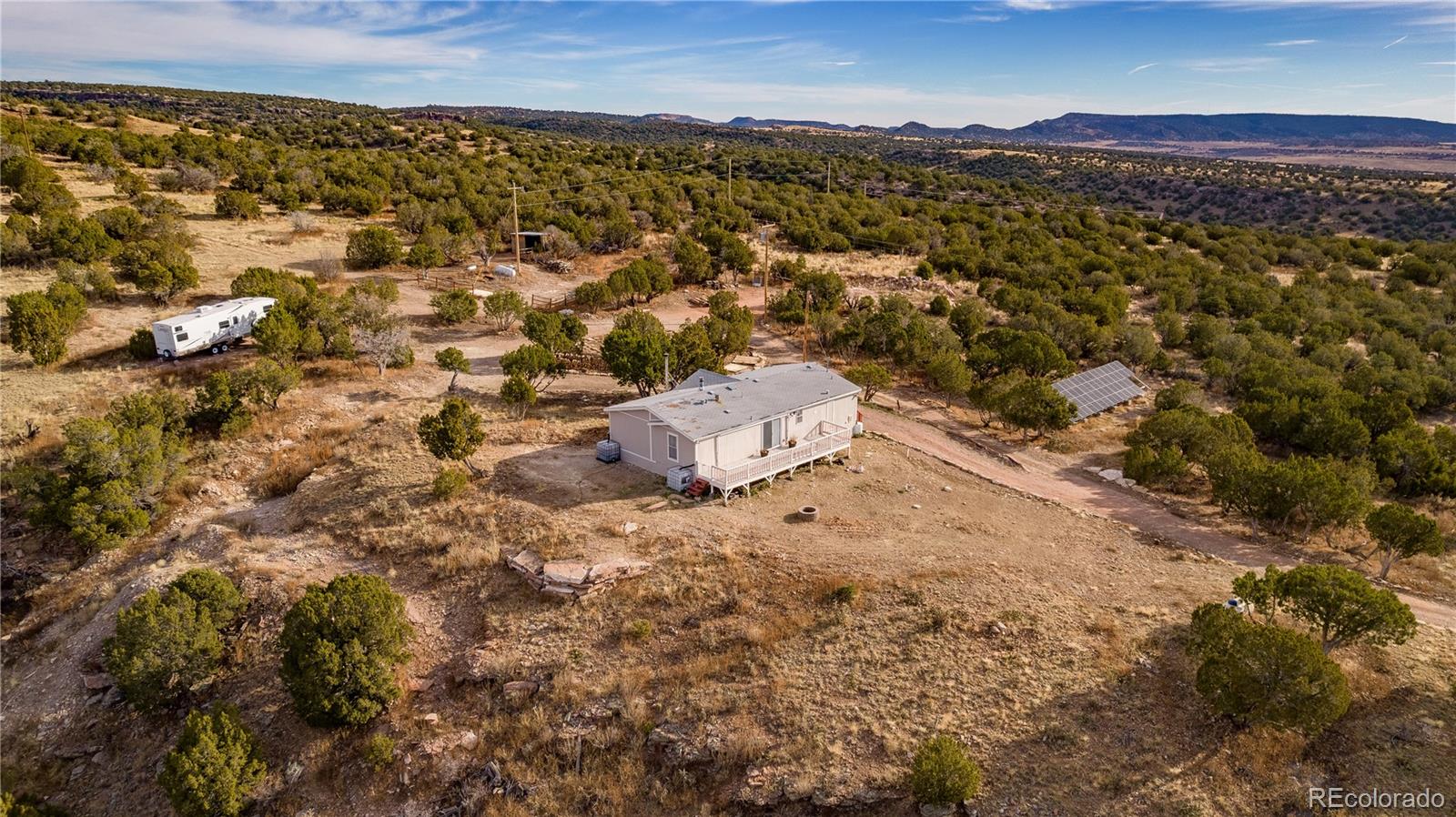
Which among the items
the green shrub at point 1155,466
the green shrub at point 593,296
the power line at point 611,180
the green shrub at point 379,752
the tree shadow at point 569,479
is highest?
the power line at point 611,180

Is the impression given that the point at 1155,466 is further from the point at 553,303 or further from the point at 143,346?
the point at 143,346

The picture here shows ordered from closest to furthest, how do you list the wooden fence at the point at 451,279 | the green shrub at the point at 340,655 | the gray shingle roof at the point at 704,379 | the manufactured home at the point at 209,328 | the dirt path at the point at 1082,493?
the green shrub at the point at 340,655 → the dirt path at the point at 1082,493 → the gray shingle roof at the point at 704,379 → the manufactured home at the point at 209,328 → the wooden fence at the point at 451,279

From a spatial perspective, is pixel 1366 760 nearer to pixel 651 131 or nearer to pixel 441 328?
pixel 441 328

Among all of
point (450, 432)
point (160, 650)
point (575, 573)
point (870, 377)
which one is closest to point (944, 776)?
point (575, 573)

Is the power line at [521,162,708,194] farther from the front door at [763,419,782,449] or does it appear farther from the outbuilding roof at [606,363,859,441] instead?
the front door at [763,419,782,449]

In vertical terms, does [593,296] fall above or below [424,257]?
below

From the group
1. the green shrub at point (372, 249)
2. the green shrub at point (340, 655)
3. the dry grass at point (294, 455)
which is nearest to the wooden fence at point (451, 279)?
the green shrub at point (372, 249)

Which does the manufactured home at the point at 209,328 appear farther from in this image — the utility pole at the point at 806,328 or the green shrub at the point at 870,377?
the green shrub at the point at 870,377
